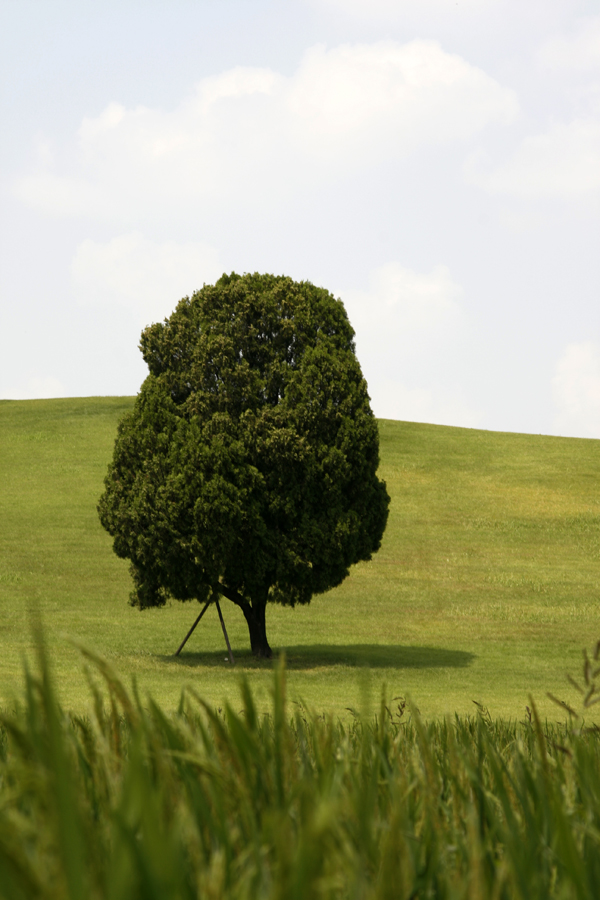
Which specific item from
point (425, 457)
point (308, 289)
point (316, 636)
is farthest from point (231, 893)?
point (425, 457)

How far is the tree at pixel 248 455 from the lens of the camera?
63.3ft

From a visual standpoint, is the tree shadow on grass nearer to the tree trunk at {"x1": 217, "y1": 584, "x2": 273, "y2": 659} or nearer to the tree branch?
the tree trunk at {"x1": 217, "y1": 584, "x2": 273, "y2": 659}

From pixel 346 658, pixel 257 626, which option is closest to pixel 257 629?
pixel 257 626

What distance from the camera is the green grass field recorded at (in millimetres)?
18609

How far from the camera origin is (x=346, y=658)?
70.0 feet

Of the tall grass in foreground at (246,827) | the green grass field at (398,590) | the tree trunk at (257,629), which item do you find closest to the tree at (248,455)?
the tree trunk at (257,629)

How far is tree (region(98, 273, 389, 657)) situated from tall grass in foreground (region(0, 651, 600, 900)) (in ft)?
55.9

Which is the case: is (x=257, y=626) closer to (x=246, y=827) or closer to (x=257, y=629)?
(x=257, y=629)

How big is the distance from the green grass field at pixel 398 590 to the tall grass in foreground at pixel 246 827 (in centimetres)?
1257

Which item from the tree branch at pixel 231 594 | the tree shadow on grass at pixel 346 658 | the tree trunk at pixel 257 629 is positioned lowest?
the tree shadow on grass at pixel 346 658

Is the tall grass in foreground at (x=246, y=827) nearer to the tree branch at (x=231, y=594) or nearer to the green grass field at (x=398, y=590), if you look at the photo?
the green grass field at (x=398, y=590)

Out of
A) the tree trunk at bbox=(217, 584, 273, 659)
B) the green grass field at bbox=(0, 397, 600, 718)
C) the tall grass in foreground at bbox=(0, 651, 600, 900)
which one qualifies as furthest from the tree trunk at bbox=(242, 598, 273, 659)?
the tall grass in foreground at bbox=(0, 651, 600, 900)

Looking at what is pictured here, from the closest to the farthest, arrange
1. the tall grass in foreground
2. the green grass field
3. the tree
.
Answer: the tall grass in foreground, the green grass field, the tree

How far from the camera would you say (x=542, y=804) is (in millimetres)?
1808
